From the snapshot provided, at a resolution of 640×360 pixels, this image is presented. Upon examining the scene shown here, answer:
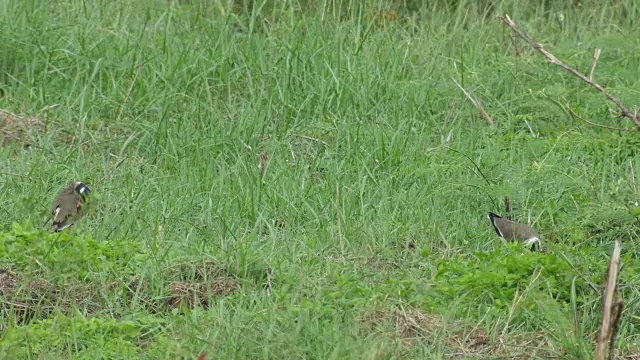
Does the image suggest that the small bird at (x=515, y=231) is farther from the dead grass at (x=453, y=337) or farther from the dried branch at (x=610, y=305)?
the dried branch at (x=610, y=305)

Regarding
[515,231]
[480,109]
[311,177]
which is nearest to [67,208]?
[311,177]

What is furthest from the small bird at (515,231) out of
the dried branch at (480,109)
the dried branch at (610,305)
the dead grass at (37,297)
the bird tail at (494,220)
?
the dead grass at (37,297)

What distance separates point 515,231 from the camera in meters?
5.29

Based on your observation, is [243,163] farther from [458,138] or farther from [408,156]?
[458,138]

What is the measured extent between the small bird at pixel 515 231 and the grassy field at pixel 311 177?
131 mm

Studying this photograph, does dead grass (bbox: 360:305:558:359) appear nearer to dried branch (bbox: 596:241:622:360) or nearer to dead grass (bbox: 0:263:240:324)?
dried branch (bbox: 596:241:622:360)

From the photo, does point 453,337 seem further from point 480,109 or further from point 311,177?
point 480,109

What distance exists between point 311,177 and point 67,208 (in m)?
1.49

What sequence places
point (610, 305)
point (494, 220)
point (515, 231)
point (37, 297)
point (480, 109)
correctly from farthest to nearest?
point (480, 109) → point (494, 220) → point (515, 231) → point (37, 297) → point (610, 305)

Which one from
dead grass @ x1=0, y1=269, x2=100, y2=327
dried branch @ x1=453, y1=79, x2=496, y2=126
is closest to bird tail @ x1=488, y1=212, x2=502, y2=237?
dried branch @ x1=453, y1=79, x2=496, y2=126

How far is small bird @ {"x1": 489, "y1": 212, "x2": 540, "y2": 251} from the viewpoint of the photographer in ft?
17.2

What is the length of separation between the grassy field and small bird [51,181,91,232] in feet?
0.27

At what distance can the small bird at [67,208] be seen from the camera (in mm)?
5270

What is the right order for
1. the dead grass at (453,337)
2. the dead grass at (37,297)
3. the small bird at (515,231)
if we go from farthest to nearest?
1. the small bird at (515,231)
2. the dead grass at (37,297)
3. the dead grass at (453,337)
